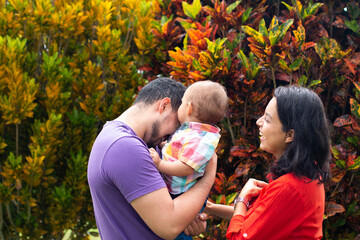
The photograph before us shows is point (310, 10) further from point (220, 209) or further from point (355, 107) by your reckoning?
point (220, 209)

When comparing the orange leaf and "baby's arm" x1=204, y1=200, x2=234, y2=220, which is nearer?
"baby's arm" x1=204, y1=200, x2=234, y2=220

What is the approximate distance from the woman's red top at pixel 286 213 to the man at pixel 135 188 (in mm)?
279

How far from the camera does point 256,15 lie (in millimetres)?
3496

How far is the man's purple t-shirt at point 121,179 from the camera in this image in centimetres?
193

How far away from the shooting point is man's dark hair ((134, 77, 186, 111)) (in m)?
2.36

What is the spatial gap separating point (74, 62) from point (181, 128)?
229 centimetres

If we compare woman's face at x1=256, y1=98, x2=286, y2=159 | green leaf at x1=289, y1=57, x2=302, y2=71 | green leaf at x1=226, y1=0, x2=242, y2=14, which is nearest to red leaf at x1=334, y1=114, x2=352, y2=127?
green leaf at x1=289, y1=57, x2=302, y2=71

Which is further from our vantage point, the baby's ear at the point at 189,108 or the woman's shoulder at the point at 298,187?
the baby's ear at the point at 189,108

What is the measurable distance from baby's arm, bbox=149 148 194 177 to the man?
0.30 ft

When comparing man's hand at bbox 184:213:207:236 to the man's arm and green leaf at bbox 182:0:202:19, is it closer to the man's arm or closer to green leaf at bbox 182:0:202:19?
the man's arm

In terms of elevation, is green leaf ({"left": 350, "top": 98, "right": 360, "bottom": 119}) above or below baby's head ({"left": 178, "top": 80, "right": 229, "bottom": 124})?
below

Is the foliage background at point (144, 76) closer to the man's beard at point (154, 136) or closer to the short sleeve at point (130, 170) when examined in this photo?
the man's beard at point (154, 136)

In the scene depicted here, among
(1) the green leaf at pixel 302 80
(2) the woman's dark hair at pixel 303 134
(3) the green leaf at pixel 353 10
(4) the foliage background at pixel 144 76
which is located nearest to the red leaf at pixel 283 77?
(4) the foliage background at pixel 144 76

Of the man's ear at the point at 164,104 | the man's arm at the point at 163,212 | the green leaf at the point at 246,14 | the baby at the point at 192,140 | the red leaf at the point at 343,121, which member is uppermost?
the green leaf at the point at 246,14
